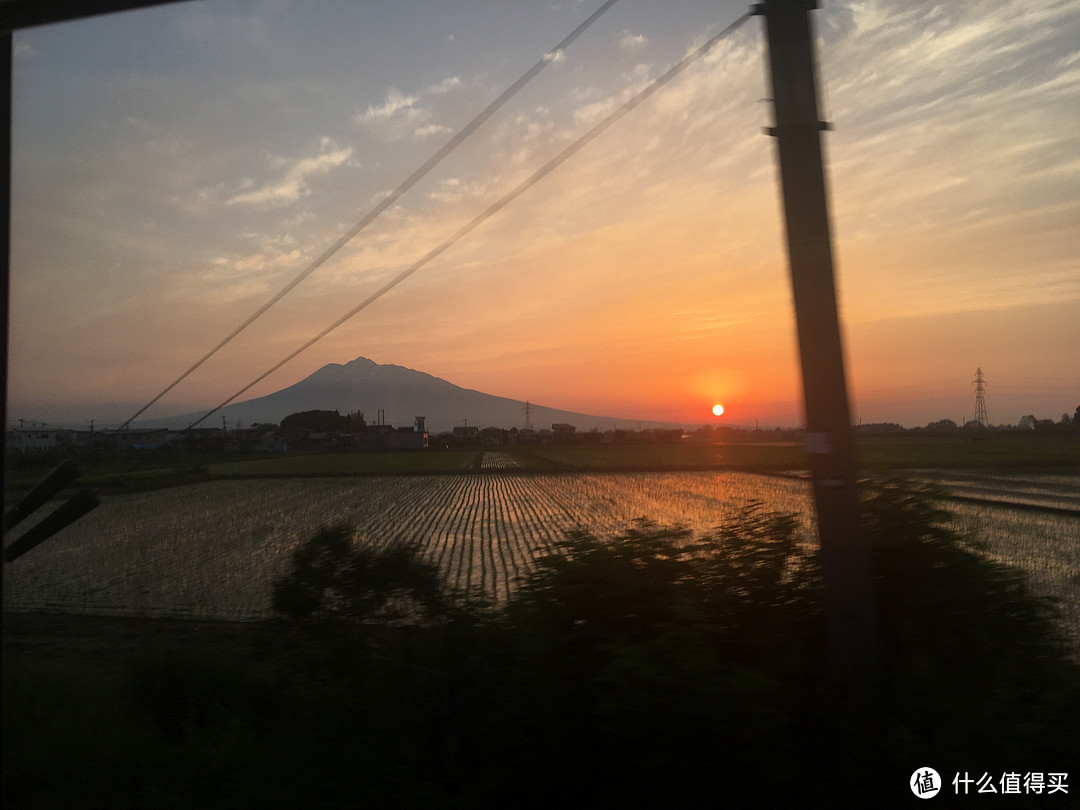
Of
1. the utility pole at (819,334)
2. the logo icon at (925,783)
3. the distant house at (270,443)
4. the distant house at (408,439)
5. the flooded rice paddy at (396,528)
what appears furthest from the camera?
the distant house at (408,439)

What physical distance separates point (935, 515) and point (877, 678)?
1127 mm

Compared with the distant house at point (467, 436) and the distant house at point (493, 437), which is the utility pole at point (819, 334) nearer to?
the distant house at point (493, 437)

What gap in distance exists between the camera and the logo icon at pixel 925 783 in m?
2.81

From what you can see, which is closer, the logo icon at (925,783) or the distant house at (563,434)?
the logo icon at (925,783)

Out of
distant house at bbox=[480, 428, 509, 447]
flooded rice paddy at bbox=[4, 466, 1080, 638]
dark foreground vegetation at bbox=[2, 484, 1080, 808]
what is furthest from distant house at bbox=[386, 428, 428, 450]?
dark foreground vegetation at bbox=[2, 484, 1080, 808]

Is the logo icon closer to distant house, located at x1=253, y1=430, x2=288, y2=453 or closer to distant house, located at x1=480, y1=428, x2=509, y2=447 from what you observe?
distant house, located at x1=253, y1=430, x2=288, y2=453

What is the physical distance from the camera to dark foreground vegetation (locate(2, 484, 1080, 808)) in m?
2.85

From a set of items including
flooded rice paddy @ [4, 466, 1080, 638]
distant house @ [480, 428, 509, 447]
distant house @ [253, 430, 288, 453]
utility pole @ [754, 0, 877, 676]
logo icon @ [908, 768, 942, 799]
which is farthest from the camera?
distant house @ [480, 428, 509, 447]

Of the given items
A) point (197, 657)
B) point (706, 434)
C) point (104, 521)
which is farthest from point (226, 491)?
point (706, 434)

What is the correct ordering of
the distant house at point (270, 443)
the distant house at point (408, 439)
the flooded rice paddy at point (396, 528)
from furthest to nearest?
the distant house at point (408, 439), the distant house at point (270, 443), the flooded rice paddy at point (396, 528)

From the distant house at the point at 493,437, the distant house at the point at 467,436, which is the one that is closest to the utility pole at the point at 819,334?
the distant house at the point at 493,437

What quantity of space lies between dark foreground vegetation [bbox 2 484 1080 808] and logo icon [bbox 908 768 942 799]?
3 cm

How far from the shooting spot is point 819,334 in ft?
11.9

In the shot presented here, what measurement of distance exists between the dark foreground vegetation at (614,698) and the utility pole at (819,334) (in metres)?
0.23
